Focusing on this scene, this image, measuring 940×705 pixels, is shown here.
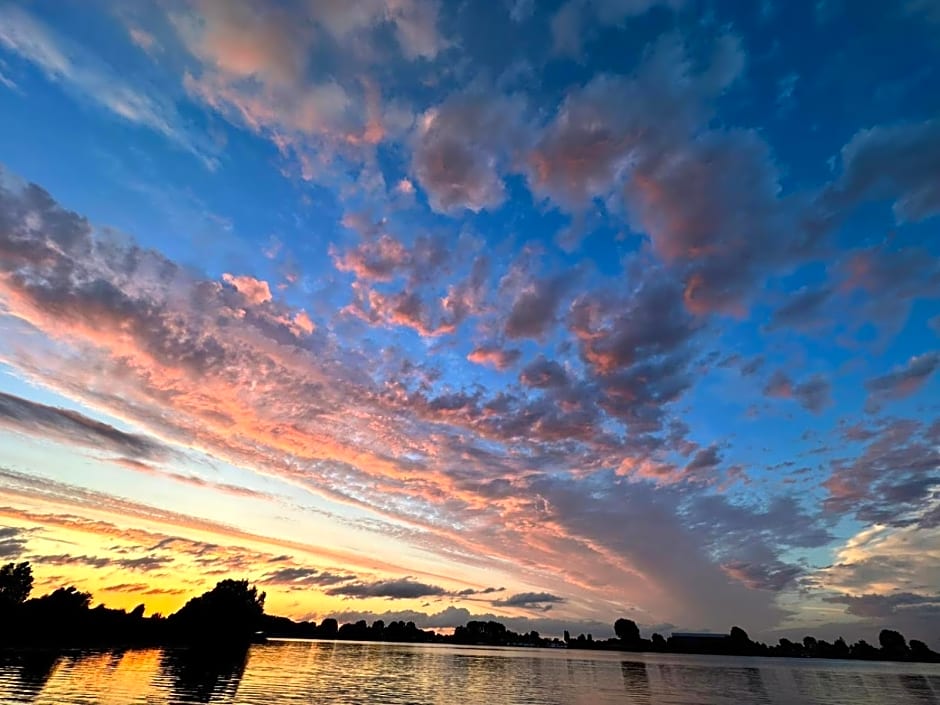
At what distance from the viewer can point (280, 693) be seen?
74.2 meters

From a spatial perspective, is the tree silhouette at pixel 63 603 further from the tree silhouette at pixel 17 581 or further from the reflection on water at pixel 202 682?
the reflection on water at pixel 202 682

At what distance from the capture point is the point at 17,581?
590 feet

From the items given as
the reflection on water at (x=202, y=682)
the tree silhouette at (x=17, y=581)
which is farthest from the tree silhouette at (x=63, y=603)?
the reflection on water at (x=202, y=682)

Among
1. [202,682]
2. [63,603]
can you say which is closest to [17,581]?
[63,603]

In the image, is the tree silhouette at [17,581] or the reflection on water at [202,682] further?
the tree silhouette at [17,581]

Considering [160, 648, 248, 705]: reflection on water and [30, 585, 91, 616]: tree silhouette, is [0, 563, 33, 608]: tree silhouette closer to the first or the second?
[30, 585, 91, 616]: tree silhouette

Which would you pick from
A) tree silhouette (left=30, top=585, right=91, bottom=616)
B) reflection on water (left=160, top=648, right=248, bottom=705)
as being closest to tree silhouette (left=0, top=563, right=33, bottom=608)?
tree silhouette (left=30, top=585, right=91, bottom=616)

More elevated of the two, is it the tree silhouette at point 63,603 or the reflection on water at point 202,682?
the tree silhouette at point 63,603

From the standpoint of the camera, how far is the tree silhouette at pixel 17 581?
176750 mm

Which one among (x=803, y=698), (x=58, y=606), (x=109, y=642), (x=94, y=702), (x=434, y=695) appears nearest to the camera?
(x=94, y=702)

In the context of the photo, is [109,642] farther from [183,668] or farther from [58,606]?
[183,668]

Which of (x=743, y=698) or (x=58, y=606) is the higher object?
(x=58, y=606)

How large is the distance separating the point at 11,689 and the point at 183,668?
53477mm

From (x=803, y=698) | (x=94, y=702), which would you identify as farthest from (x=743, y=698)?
(x=94, y=702)
